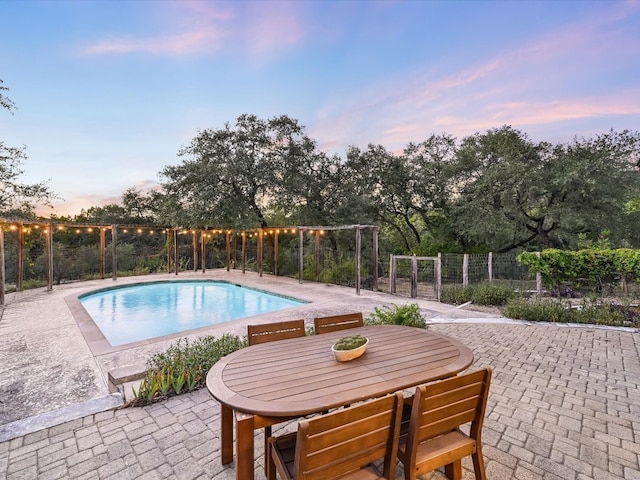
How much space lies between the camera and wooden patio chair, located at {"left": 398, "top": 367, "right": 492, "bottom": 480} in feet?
4.94

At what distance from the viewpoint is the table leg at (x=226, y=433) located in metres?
2.04

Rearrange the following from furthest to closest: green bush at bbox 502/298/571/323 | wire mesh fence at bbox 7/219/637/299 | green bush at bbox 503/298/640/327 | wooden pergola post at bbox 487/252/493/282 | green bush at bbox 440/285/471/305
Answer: wire mesh fence at bbox 7/219/637/299, wooden pergola post at bbox 487/252/493/282, green bush at bbox 440/285/471/305, green bush at bbox 502/298/571/323, green bush at bbox 503/298/640/327

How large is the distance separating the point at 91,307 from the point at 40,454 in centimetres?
789

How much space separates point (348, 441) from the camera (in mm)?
1312

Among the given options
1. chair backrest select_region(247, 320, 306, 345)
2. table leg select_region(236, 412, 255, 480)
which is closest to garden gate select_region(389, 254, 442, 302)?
chair backrest select_region(247, 320, 306, 345)

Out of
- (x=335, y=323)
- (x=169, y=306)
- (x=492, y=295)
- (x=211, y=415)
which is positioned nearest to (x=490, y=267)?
(x=492, y=295)

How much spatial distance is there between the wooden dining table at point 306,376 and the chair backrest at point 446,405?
23cm

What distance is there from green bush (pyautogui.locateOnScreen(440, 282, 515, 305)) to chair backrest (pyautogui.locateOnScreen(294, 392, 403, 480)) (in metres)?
6.97

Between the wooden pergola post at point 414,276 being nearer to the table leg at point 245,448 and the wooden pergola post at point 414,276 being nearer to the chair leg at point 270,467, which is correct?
the chair leg at point 270,467

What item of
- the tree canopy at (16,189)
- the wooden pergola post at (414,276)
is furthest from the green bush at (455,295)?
the tree canopy at (16,189)

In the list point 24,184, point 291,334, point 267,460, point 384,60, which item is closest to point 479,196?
point 384,60

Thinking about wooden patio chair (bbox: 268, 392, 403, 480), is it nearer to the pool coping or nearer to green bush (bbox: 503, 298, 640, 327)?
the pool coping

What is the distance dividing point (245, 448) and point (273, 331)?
1.26 meters

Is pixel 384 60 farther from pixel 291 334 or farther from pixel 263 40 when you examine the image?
pixel 291 334
